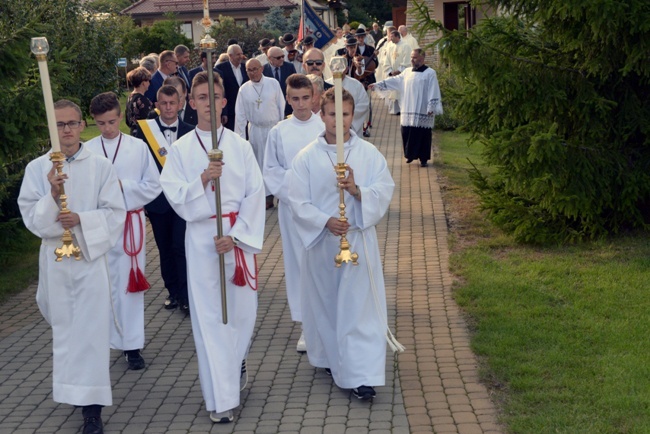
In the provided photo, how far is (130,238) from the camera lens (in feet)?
25.9

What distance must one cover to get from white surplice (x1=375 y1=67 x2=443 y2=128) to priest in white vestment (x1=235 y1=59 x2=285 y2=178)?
140 inches

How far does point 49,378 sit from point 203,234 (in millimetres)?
2011

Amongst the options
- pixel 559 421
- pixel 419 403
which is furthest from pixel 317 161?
pixel 559 421

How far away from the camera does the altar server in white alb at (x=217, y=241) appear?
6.53 meters

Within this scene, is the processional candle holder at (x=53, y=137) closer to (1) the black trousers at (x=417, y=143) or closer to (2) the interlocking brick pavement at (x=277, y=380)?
(2) the interlocking brick pavement at (x=277, y=380)

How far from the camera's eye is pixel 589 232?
36.5ft

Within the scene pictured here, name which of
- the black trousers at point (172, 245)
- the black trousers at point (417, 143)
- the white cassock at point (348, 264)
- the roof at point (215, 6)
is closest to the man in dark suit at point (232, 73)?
the black trousers at point (417, 143)

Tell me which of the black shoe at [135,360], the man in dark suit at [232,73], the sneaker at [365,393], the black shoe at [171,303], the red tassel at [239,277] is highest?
the man in dark suit at [232,73]

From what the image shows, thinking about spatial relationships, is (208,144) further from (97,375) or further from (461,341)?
(461,341)

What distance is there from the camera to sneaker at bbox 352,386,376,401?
22.3 feet

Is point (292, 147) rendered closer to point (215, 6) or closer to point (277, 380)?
point (277, 380)

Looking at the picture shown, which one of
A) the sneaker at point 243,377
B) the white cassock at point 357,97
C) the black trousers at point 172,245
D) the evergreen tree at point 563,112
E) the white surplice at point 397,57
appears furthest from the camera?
the white surplice at point 397,57

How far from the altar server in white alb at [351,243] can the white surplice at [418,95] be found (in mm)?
10087

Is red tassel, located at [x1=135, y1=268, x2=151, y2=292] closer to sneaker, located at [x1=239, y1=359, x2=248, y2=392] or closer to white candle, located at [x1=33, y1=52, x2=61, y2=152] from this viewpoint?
sneaker, located at [x1=239, y1=359, x2=248, y2=392]
